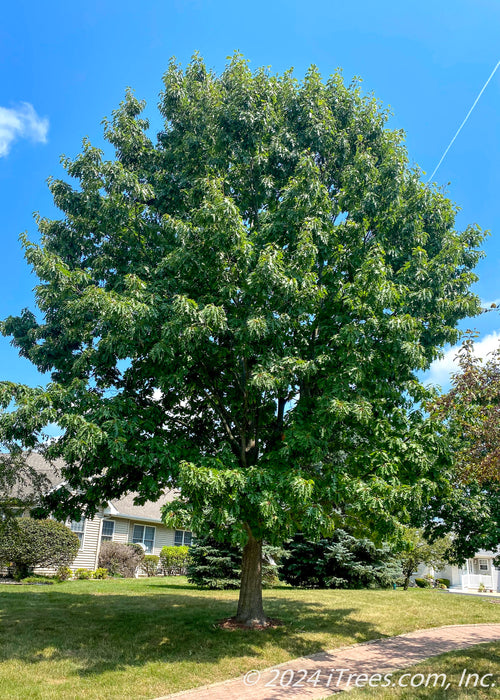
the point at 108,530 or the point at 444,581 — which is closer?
the point at 108,530

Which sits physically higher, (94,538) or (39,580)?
(94,538)

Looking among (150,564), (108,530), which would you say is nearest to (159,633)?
(108,530)

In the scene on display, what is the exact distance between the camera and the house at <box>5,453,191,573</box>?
963 inches

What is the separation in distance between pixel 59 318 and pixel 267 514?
6.37 m

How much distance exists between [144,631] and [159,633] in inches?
14.6

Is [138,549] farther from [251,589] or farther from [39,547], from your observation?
[251,589]

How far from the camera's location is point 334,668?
9078mm

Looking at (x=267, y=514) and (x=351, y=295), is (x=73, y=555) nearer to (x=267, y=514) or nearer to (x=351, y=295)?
(x=267, y=514)

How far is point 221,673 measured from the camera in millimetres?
8703

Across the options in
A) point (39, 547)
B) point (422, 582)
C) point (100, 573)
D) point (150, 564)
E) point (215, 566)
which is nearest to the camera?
point (215, 566)

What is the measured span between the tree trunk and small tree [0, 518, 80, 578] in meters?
11.8

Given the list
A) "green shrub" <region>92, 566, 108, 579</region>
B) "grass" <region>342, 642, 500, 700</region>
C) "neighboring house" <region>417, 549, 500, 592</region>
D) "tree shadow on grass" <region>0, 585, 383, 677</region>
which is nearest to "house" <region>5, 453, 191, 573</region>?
"green shrub" <region>92, 566, 108, 579</region>

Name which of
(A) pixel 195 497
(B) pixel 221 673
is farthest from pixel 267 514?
(B) pixel 221 673

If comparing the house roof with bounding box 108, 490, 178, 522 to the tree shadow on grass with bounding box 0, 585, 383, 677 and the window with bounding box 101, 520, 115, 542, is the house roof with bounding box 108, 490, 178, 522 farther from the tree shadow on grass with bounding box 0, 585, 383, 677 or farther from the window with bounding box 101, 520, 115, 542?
the tree shadow on grass with bounding box 0, 585, 383, 677
